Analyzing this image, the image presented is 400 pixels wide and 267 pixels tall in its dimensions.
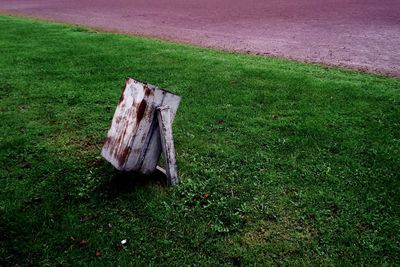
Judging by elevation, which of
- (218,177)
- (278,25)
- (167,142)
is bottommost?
(218,177)

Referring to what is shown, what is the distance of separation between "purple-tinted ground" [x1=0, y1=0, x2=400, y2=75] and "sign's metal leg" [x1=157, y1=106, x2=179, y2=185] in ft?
21.7

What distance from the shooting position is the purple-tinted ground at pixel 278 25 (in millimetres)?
10414

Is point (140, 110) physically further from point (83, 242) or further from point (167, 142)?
point (83, 242)

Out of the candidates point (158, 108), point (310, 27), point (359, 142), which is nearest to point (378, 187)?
point (359, 142)

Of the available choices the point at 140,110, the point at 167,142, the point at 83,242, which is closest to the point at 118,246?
the point at 83,242

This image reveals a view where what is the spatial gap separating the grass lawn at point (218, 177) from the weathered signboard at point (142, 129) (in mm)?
333

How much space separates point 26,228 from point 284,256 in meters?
2.51

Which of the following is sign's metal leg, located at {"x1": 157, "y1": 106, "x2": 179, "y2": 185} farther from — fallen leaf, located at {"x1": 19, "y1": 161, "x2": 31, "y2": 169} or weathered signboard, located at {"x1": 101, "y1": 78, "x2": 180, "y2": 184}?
fallen leaf, located at {"x1": 19, "y1": 161, "x2": 31, "y2": 169}

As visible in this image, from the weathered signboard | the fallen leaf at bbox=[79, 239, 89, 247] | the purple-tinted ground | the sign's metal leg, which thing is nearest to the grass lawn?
the fallen leaf at bbox=[79, 239, 89, 247]

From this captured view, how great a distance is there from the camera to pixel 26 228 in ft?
11.7

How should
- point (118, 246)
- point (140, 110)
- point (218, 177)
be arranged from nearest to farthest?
point (118, 246) → point (140, 110) → point (218, 177)

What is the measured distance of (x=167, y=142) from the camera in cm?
399

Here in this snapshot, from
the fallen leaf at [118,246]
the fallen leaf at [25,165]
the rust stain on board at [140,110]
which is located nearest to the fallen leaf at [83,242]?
the fallen leaf at [118,246]

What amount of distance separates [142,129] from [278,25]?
499 inches
